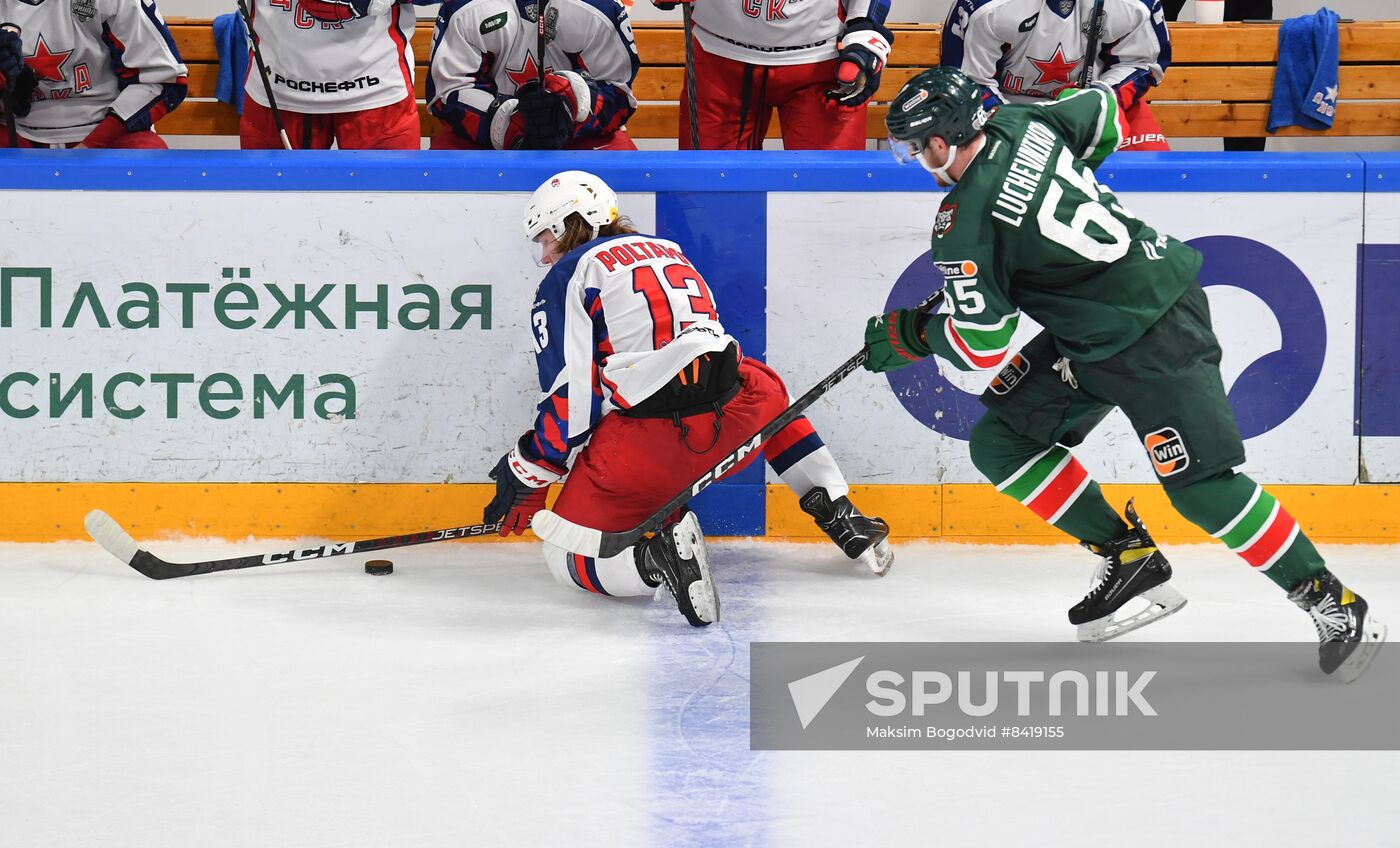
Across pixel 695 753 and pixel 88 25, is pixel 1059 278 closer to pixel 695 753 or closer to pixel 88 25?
pixel 695 753

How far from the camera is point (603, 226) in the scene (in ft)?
10.5

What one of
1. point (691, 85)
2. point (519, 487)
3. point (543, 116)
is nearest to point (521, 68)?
point (543, 116)

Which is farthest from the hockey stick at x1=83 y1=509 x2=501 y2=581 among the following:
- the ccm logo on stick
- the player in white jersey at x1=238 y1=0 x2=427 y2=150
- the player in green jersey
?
the player in white jersey at x1=238 y1=0 x2=427 y2=150

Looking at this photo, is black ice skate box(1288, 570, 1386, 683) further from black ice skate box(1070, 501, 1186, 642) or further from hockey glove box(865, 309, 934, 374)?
hockey glove box(865, 309, 934, 374)

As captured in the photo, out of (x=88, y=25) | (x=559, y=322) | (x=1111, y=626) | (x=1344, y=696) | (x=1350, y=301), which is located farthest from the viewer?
(x=88, y=25)

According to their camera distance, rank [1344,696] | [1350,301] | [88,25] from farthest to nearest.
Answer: [88,25], [1350,301], [1344,696]

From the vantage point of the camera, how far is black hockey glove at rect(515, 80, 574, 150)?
12.9 ft

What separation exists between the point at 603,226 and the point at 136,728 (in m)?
1.44

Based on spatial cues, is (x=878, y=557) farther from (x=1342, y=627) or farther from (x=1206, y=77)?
(x=1206, y=77)

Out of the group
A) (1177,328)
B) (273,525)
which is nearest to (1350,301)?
(1177,328)

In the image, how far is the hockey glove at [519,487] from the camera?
10.2ft

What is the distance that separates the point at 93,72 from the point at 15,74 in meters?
A: 0.27

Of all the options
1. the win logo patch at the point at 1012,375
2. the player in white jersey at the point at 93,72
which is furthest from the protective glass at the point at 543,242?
the player in white jersey at the point at 93,72

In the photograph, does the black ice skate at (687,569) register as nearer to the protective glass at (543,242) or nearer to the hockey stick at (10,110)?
the protective glass at (543,242)
